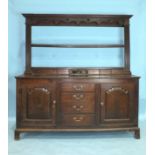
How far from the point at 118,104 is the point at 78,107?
0.48 m

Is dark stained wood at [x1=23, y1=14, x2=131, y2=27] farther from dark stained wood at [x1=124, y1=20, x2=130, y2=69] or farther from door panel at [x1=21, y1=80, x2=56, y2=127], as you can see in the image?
door panel at [x1=21, y1=80, x2=56, y2=127]

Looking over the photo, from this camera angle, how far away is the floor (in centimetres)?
249

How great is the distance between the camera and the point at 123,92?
9.44 feet

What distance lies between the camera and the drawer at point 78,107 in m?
2.85

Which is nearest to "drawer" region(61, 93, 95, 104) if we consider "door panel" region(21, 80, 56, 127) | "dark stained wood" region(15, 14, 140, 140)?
"dark stained wood" region(15, 14, 140, 140)

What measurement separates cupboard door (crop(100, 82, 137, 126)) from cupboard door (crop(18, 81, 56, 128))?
606 millimetres

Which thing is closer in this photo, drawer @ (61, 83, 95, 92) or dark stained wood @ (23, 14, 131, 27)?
drawer @ (61, 83, 95, 92)

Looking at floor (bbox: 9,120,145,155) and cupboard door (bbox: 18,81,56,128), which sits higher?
cupboard door (bbox: 18,81,56,128)

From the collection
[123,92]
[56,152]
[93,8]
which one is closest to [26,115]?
[56,152]

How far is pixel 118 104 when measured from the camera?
9.43 ft

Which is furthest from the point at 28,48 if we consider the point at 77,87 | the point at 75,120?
the point at 75,120

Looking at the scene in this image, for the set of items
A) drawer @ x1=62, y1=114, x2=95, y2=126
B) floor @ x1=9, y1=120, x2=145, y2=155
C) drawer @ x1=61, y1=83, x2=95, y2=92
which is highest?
drawer @ x1=61, y1=83, x2=95, y2=92

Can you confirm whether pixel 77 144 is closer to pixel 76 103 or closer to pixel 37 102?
pixel 76 103
